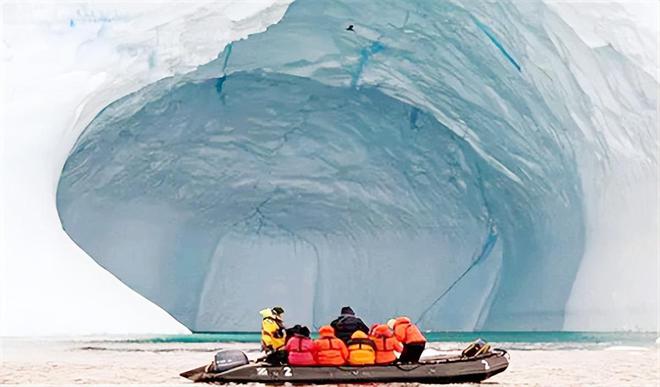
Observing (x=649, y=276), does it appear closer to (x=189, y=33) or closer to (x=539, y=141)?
(x=539, y=141)

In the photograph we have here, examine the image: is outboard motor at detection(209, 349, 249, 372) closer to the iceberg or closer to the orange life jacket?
the orange life jacket

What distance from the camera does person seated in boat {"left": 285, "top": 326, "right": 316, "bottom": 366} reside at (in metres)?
9.02

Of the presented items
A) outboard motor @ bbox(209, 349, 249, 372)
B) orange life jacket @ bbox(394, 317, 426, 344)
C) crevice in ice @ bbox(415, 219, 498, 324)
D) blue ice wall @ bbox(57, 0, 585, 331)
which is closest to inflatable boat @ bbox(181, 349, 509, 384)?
outboard motor @ bbox(209, 349, 249, 372)

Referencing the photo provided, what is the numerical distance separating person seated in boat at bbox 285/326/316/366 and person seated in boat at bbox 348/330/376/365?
1.09 ft

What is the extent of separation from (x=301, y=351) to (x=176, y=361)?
388 cm

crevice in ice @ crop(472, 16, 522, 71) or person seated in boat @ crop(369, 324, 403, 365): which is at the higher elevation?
crevice in ice @ crop(472, 16, 522, 71)

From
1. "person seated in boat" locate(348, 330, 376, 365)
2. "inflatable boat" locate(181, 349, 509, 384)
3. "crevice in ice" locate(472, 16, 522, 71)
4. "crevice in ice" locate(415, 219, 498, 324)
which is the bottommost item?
"inflatable boat" locate(181, 349, 509, 384)

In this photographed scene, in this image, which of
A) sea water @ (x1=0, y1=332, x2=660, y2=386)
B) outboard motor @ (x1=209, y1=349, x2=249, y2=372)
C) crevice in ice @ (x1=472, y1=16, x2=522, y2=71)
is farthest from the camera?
crevice in ice @ (x1=472, y1=16, x2=522, y2=71)

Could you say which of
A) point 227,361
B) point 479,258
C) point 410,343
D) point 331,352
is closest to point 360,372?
point 331,352

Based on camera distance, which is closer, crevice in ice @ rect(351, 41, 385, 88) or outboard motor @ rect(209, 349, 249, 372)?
outboard motor @ rect(209, 349, 249, 372)

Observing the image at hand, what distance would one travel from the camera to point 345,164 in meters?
24.5

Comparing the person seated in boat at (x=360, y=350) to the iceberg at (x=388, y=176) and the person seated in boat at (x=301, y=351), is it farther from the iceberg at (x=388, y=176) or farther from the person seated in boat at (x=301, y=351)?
the iceberg at (x=388, y=176)

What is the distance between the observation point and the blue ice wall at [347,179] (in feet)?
62.0

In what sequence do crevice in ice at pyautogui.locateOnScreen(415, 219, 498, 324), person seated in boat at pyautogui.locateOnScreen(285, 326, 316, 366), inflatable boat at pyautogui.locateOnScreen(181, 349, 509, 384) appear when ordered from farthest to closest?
crevice in ice at pyautogui.locateOnScreen(415, 219, 498, 324) → person seated in boat at pyautogui.locateOnScreen(285, 326, 316, 366) → inflatable boat at pyautogui.locateOnScreen(181, 349, 509, 384)
